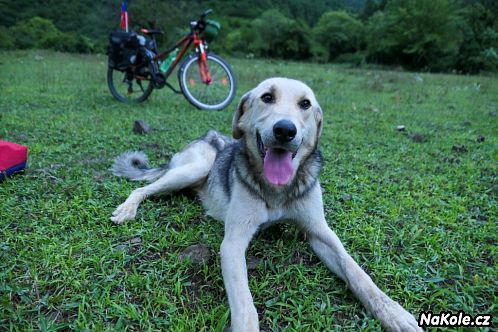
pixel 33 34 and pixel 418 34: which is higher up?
pixel 418 34

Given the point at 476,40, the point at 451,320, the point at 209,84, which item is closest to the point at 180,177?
the point at 451,320

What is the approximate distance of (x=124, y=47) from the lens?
788cm

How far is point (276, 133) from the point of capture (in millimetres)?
2416

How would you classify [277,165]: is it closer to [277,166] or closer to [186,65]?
[277,166]

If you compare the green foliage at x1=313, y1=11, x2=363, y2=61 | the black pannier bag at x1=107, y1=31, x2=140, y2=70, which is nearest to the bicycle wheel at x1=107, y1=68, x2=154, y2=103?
the black pannier bag at x1=107, y1=31, x2=140, y2=70

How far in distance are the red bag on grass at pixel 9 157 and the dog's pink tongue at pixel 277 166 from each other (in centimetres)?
272

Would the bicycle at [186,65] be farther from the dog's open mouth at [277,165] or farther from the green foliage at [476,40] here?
the green foliage at [476,40]

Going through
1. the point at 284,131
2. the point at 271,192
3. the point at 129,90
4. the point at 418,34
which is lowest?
the point at 129,90

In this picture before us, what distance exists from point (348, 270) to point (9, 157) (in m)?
3.47

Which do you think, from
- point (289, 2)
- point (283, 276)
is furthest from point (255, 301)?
point (289, 2)

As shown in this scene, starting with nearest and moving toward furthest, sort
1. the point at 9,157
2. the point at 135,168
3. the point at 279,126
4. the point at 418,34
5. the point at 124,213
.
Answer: the point at 279,126 → the point at 124,213 → the point at 9,157 → the point at 135,168 → the point at 418,34

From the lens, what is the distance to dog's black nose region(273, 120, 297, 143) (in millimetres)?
2367

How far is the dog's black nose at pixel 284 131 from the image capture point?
7.77 feet

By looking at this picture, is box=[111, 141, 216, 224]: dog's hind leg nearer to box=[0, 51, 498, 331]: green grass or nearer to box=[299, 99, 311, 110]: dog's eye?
box=[0, 51, 498, 331]: green grass
